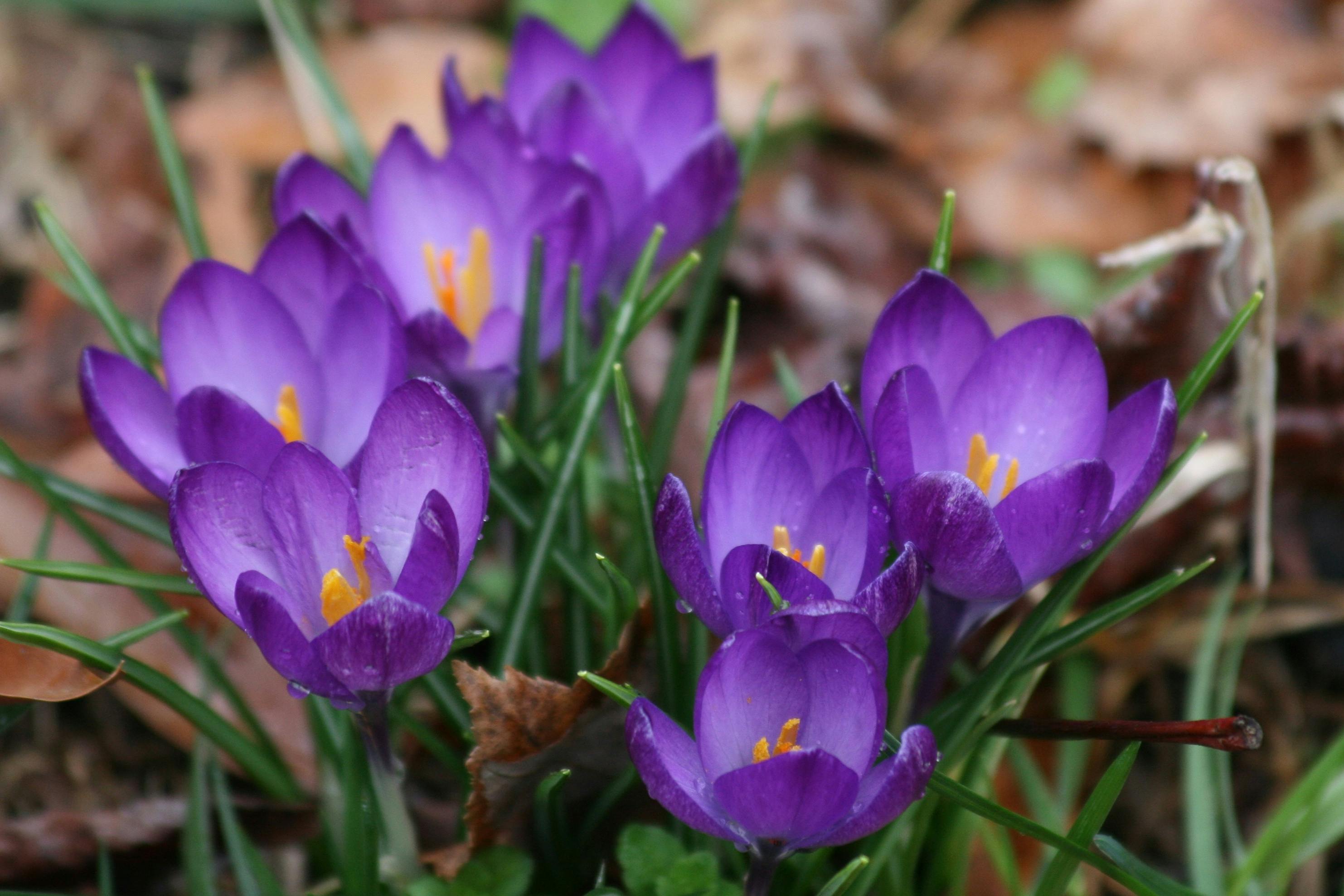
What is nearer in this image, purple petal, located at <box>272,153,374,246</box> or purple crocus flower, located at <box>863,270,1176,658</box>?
purple crocus flower, located at <box>863,270,1176,658</box>

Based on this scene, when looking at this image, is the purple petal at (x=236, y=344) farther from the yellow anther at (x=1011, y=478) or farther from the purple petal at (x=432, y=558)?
the yellow anther at (x=1011, y=478)

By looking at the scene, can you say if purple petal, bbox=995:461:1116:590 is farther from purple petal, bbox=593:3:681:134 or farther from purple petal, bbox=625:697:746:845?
purple petal, bbox=593:3:681:134

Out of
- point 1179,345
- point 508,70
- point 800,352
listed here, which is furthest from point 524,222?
point 800,352

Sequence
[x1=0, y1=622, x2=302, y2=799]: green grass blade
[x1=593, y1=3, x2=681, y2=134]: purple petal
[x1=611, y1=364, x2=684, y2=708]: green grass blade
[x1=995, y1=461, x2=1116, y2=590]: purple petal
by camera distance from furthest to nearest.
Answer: [x1=593, y1=3, x2=681, y2=134]: purple petal
[x1=611, y1=364, x2=684, y2=708]: green grass blade
[x1=0, y1=622, x2=302, y2=799]: green grass blade
[x1=995, y1=461, x2=1116, y2=590]: purple petal

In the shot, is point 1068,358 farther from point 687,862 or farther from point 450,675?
point 450,675

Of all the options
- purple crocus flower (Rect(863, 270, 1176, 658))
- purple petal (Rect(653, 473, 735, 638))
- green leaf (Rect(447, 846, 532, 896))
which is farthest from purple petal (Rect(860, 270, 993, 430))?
green leaf (Rect(447, 846, 532, 896))
